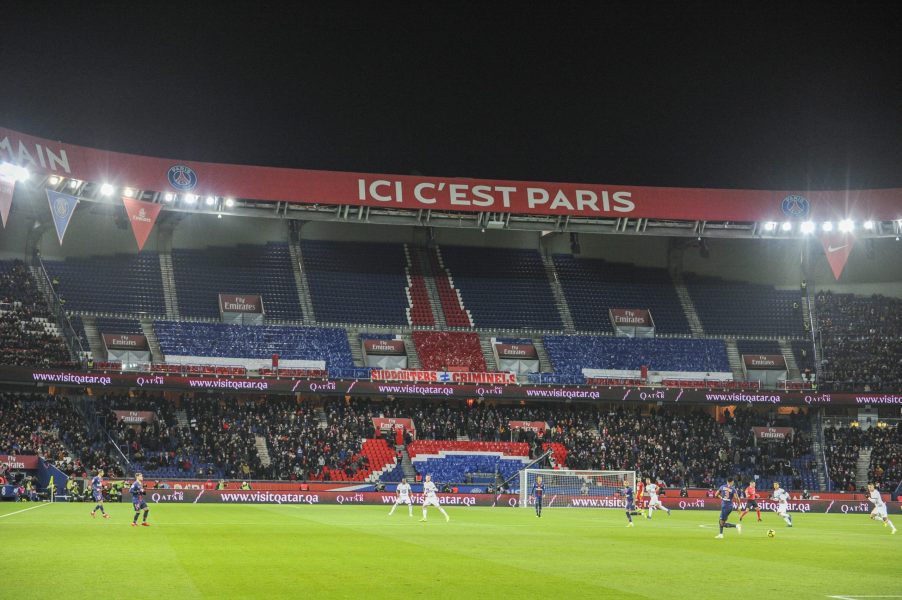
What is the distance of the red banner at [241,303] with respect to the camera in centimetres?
6475

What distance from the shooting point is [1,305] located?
2235 inches

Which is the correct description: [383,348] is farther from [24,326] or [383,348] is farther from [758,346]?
[758,346]

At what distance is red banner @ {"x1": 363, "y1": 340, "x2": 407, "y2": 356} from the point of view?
64.4 m

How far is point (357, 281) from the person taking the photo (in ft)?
227

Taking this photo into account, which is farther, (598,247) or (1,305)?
(598,247)

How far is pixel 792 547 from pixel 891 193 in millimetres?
44329

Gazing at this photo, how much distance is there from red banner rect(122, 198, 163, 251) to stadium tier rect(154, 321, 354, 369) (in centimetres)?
823

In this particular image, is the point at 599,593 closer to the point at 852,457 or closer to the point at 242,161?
the point at 852,457

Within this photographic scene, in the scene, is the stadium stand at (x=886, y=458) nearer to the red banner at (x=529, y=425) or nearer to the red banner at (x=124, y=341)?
the red banner at (x=529, y=425)

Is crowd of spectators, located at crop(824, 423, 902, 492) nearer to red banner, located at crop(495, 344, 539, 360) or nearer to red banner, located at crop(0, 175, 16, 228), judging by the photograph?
red banner, located at crop(495, 344, 539, 360)

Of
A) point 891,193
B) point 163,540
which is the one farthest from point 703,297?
point 163,540

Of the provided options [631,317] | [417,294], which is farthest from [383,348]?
[631,317]

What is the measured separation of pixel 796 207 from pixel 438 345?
2589 centimetres

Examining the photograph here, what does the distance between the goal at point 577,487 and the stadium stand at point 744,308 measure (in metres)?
19.6
